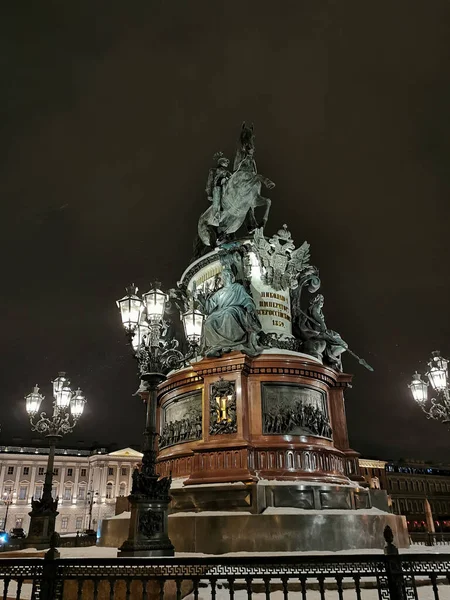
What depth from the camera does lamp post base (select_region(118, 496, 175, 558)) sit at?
360 inches

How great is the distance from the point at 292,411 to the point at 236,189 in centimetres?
986

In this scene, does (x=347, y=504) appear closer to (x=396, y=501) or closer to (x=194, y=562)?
(x=194, y=562)

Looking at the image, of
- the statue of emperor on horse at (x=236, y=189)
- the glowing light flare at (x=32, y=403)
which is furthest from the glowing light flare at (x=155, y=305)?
the glowing light flare at (x=32, y=403)

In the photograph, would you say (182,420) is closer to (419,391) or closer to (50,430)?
(50,430)

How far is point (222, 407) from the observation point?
571 inches

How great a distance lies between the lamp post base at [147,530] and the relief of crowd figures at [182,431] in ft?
16.9

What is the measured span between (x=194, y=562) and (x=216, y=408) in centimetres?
857

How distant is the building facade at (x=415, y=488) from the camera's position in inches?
3474

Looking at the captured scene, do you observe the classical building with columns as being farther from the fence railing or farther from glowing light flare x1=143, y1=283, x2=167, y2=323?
glowing light flare x1=143, y1=283, x2=167, y2=323

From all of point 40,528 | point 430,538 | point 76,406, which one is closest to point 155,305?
point 76,406

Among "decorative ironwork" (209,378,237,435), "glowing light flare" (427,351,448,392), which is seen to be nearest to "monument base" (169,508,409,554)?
"decorative ironwork" (209,378,237,435)

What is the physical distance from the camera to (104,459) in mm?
94250

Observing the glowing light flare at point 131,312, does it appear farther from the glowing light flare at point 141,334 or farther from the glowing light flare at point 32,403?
the glowing light flare at point 32,403

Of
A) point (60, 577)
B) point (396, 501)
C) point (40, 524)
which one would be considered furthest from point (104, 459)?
point (60, 577)
